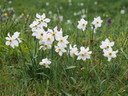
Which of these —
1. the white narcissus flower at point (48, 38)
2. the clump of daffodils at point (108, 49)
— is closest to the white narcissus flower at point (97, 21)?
the clump of daffodils at point (108, 49)

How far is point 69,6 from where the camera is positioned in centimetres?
885

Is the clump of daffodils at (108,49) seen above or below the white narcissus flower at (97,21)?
below

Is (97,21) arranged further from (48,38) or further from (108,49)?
(48,38)

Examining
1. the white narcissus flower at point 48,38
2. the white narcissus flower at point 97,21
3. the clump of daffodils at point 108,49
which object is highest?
the white narcissus flower at point 97,21

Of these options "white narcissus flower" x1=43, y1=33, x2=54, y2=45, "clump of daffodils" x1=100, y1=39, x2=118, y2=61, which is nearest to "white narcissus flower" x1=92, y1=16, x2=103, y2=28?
"clump of daffodils" x1=100, y1=39, x2=118, y2=61

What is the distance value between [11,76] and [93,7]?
7108mm

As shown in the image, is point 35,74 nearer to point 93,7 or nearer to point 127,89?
point 127,89

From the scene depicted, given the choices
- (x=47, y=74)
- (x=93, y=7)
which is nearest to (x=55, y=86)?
(x=47, y=74)

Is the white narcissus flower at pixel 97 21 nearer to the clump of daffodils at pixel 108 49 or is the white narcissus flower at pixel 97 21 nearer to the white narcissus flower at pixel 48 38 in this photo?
the clump of daffodils at pixel 108 49

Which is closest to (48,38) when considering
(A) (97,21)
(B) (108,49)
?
(B) (108,49)

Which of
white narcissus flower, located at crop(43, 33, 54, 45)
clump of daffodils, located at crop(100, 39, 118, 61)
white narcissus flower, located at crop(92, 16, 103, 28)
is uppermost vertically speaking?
white narcissus flower, located at crop(92, 16, 103, 28)

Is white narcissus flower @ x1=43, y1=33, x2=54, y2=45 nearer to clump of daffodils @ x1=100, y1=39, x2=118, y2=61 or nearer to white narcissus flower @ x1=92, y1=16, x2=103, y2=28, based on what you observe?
clump of daffodils @ x1=100, y1=39, x2=118, y2=61

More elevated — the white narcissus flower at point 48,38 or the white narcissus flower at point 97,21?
the white narcissus flower at point 97,21

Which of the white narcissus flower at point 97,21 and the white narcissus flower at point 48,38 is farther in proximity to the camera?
the white narcissus flower at point 97,21
